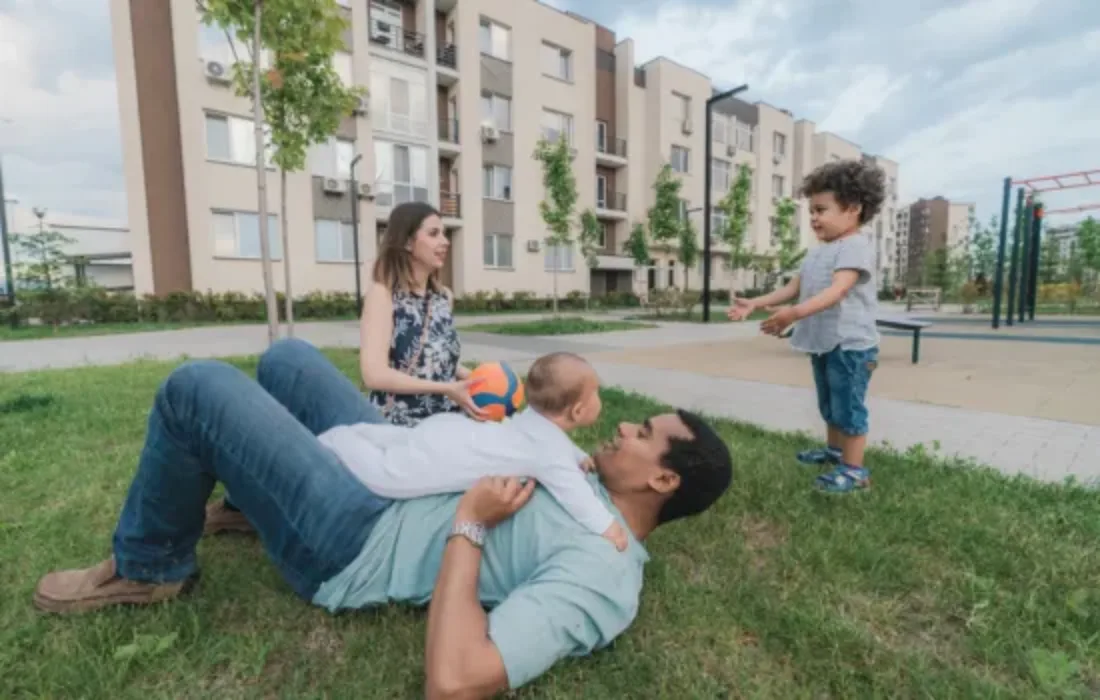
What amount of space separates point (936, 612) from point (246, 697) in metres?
2.39

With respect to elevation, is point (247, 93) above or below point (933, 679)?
above

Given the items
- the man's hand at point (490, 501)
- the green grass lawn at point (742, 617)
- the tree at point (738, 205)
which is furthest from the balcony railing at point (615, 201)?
the man's hand at point (490, 501)

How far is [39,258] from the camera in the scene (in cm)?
2161

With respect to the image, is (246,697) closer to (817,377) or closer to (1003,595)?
(1003,595)

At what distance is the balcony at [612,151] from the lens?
31552 mm

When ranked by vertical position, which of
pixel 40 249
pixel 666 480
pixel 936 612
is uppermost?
pixel 40 249

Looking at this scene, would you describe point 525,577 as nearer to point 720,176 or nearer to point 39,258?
point 39,258

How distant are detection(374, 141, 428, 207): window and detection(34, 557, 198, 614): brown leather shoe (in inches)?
865

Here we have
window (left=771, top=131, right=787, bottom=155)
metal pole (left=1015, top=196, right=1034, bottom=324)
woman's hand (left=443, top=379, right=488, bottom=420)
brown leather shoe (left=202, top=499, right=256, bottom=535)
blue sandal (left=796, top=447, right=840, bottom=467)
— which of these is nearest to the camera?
woman's hand (left=443, top=379, right=488, bottom=420)

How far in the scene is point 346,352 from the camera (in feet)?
31.7

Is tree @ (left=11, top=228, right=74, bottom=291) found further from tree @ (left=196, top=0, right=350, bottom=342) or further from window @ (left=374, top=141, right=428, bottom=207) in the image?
tree @ (left=196, top=0, right=350, bottom=342)

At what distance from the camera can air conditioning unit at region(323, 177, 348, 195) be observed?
830 inches

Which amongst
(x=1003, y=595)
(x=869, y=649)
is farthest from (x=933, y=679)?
(x=1003, y=595)

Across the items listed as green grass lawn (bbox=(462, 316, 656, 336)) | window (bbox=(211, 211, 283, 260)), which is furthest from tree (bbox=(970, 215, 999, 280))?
window (bbox=(211, 211, 283, 260))
